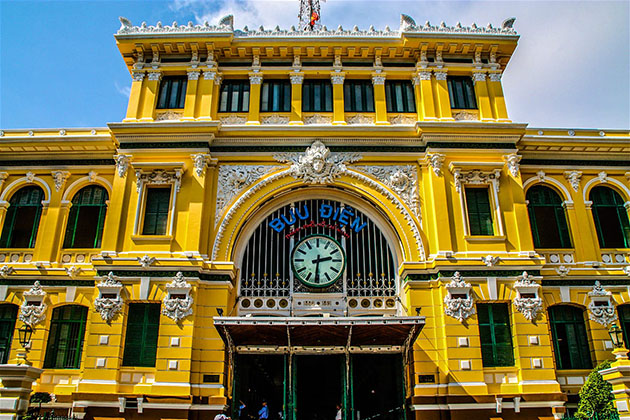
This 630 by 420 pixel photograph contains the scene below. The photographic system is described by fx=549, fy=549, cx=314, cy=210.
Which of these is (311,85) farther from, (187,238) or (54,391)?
(54,391)

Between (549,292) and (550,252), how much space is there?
6.51 feet

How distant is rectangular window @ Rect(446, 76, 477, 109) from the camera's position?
88.3 ft

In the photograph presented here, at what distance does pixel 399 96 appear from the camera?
2719 cm

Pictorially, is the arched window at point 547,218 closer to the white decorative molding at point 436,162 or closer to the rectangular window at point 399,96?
the white decorative molding at point 436,162

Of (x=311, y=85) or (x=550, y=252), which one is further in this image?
(x=311, y=85)

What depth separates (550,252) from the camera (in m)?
25.6

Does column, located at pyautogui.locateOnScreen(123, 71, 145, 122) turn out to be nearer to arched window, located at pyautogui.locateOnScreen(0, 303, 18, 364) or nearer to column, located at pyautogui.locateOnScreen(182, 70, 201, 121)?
column, located at pyautogui.locateOnScreen(182, 70, 201, 121)

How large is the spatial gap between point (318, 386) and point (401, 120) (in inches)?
563

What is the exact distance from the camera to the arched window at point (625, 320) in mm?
24484

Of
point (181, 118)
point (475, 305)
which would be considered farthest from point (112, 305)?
point (475, 305)

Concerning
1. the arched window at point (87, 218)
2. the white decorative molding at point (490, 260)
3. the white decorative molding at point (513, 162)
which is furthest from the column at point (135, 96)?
the white decorative molding at point (513, 162)

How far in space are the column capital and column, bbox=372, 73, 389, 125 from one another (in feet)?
5.05

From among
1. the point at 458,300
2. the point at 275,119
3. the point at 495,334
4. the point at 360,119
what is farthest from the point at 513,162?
the point at 275,119

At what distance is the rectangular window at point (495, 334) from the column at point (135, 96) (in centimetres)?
1803
